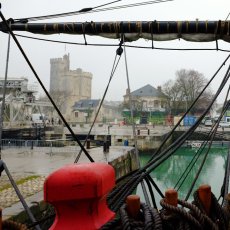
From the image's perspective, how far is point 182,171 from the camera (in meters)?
25.9

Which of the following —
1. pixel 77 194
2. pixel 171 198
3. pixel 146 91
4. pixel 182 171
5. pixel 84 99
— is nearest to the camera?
pixel 77 194

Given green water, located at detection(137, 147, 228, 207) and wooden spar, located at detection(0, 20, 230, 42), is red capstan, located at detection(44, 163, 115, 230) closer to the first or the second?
wooden spar, located at detection(0, 20, 230, 42)

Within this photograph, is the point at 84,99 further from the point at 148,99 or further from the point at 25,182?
the point at 25,182

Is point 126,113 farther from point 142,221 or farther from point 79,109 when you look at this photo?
point 142,221

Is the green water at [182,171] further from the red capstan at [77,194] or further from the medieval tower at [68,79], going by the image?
the medieval tower at [68,79]

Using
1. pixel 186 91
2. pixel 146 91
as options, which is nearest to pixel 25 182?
pixel 186 91

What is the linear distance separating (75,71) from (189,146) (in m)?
79.1

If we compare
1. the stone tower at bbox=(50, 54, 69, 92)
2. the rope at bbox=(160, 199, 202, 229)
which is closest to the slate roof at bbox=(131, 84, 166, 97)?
the stone tower at bbox=(50, 54, 69, 92)

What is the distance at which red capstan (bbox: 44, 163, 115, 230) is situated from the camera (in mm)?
1625

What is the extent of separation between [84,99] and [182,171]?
217 ft

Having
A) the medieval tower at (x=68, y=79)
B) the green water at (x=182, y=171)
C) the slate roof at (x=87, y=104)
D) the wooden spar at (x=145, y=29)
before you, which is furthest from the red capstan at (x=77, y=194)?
the medieval tower at (x=68, y=79)

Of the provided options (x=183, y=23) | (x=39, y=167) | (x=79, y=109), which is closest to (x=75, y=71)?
(x=79, y=109)

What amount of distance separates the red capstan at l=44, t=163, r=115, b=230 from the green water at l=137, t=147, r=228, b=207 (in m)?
13.5

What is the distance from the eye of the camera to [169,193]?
1.76 m
